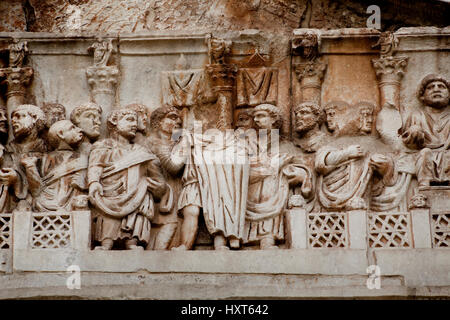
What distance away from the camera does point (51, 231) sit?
1067 cm

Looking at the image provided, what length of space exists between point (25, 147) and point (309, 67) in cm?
258

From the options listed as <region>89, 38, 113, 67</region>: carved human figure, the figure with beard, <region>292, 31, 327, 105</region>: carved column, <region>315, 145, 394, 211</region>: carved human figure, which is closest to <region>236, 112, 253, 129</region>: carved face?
<region>292, 31, 327, 105</region>: carved column

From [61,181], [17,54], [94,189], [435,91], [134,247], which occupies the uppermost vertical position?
[17,54]

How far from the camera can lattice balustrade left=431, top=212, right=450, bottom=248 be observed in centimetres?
1061

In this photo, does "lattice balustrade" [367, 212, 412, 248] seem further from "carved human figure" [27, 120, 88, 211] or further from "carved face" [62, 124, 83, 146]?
"carved face" [62, 124, 83, 146]

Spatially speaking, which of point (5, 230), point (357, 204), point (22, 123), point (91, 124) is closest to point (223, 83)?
point (91, 124)

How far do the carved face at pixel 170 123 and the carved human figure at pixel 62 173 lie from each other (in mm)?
715

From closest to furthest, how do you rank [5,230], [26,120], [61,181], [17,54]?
1. [5,230]
2. [61,181]
3. [26,120]
4. [17,54]

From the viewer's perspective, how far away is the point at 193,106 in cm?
1141

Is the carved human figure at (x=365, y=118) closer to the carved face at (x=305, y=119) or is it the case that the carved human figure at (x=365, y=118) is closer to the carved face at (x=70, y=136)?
the carved face at (x=305, y=119)

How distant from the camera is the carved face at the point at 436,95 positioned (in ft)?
36.8

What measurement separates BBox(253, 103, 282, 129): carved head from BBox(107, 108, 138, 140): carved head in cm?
105

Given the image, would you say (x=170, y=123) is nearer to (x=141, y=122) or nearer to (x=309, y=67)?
(x=141, y=122)

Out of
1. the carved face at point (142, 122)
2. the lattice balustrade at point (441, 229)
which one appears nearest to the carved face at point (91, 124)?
the carved face at point (142, 122)
